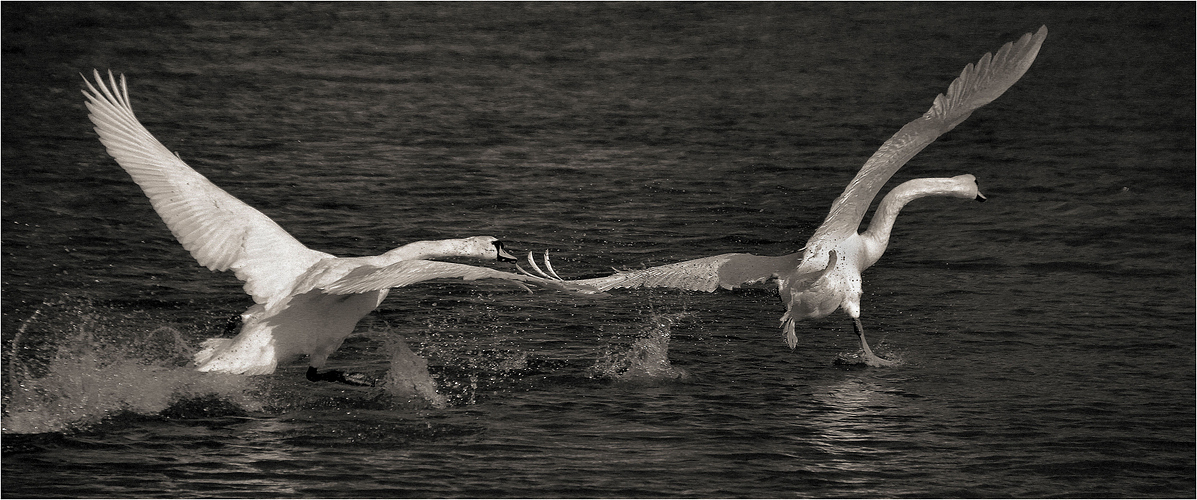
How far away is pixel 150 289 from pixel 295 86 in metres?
7.64

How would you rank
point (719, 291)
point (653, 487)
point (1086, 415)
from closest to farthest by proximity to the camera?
point (653, 487) → point (1086, 415) → point (719, 291)

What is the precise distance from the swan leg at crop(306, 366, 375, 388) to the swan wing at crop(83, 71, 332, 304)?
2.00 ft

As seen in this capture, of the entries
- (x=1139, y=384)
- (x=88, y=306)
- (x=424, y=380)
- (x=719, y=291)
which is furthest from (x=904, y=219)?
(x=88, y=306)

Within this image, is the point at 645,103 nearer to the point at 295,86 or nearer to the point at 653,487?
the point at 295,86

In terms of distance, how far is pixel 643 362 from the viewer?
10.5m

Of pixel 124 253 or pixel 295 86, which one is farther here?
pixel 295 86

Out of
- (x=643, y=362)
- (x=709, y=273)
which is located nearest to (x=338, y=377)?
(x=643, y=362)

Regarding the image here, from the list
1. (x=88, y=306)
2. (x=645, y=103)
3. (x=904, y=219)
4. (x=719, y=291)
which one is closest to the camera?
(x=88, y=306)

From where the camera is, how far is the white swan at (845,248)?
10234 millimetres

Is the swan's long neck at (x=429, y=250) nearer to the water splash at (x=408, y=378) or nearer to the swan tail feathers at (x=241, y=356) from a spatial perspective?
the water splash at (x=408, y=378)

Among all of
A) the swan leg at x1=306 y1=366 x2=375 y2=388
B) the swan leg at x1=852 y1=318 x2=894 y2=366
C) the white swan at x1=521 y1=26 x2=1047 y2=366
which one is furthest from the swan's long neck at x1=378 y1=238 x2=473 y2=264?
the swan leg at x1=852 y1=318 x2=894 y2=366

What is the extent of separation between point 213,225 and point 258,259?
358mm

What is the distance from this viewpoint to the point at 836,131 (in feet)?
57.6

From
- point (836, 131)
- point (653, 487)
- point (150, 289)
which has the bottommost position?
point (653, 487)
